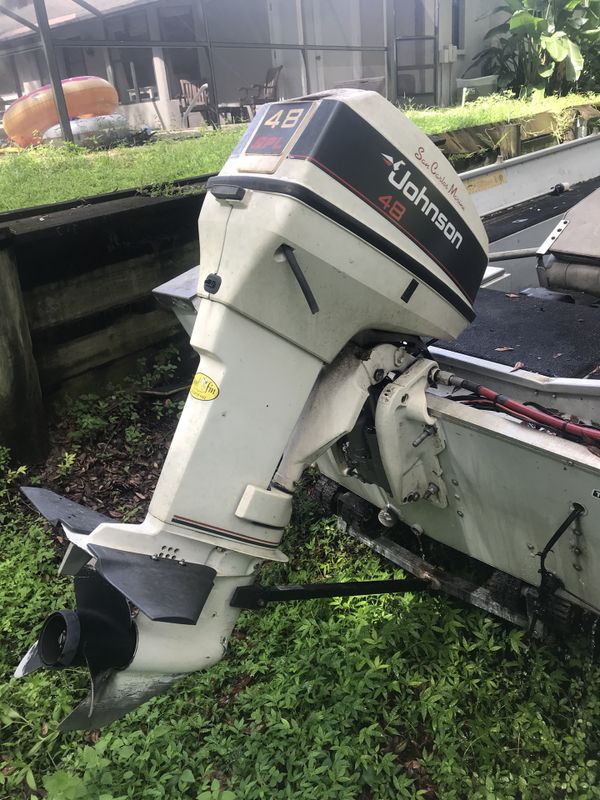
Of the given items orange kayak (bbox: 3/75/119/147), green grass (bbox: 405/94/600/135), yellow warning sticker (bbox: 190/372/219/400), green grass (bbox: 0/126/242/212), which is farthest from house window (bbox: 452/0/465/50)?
yellow warning sticker (bbox: 190/372/219/400)

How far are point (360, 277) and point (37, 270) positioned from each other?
7.01 feet

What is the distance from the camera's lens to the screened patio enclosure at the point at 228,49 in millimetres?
5008

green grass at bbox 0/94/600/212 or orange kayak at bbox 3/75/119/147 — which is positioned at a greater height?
orange kayak at bbox 3/75/119/147

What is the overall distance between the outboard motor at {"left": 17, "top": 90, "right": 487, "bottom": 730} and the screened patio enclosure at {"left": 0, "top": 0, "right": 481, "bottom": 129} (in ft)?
13.0

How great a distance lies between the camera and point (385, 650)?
2227mm

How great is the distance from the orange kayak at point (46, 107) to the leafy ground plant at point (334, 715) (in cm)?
369

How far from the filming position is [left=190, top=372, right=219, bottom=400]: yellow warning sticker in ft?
4.51

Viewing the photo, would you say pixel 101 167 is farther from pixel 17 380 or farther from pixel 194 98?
pixel 194 98

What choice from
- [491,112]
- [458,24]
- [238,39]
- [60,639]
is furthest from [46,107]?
[458,24]

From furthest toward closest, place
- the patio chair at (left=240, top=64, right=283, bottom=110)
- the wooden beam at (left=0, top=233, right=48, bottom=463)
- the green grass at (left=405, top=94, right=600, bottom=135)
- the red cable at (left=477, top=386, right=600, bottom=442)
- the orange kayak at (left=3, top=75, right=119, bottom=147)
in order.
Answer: the patio chair at (left=240, top=64, right=283, bottom=110)
the green grass at (left=405, top=94, right=600, bottom=135)
the orange kayak at (left=3, top=75, right=119, bottom=147)
the wooden beam at (left=0, top=233, right=48, bottom=463)
the red cable at (left=477, top=386, right=600, bottom=442)

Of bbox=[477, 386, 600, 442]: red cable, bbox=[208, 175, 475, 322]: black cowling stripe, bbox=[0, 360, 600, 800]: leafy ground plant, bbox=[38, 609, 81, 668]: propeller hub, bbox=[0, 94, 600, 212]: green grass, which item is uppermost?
bbox=[208, 175, 475, 322]: black cowling stripe

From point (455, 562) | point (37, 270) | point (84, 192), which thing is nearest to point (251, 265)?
point (455, 562)

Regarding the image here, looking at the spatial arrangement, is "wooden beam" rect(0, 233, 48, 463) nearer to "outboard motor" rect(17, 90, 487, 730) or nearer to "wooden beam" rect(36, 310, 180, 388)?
"wooden beam" rect(36, 310, 180, 388)

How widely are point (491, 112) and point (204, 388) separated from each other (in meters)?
7.13
